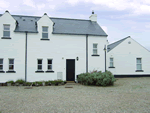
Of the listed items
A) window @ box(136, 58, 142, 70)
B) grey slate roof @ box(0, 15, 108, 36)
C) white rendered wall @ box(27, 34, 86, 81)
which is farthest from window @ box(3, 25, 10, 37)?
window @ box(136, 58, 142, 70)

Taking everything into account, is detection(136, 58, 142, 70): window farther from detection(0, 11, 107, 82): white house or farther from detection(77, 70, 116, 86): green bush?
detection(77, 70, 116, 86): green bush

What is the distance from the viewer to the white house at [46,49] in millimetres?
16641

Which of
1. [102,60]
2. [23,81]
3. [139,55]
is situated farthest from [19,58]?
[139,55]

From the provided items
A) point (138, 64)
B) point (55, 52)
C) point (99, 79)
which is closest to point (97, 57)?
point (99, 79)

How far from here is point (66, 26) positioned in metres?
19.5

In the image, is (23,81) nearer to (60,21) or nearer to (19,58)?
(19,58)

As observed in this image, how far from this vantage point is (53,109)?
7660 mm

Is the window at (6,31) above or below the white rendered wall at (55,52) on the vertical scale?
above

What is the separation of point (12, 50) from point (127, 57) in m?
15.2

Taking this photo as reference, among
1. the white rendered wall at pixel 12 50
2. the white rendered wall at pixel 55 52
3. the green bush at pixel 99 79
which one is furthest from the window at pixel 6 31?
the green bush at pixel 99 79

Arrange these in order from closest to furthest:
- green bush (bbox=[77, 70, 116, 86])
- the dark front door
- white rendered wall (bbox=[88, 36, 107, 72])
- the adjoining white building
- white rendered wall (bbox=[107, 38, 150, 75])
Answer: green bush (bbox=[77, 70, 116, 86]) < the adjoining white building < the dark front door < white rendered wall (bbox=[88, 36, 107, 72]) < white rendered wall (bbox=[107, 38, 150, 75])

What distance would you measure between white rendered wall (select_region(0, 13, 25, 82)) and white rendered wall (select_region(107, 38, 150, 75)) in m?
11.6

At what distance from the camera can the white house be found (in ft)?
54.6

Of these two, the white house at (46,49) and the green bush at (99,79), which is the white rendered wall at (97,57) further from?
the green bush at (99,79)
